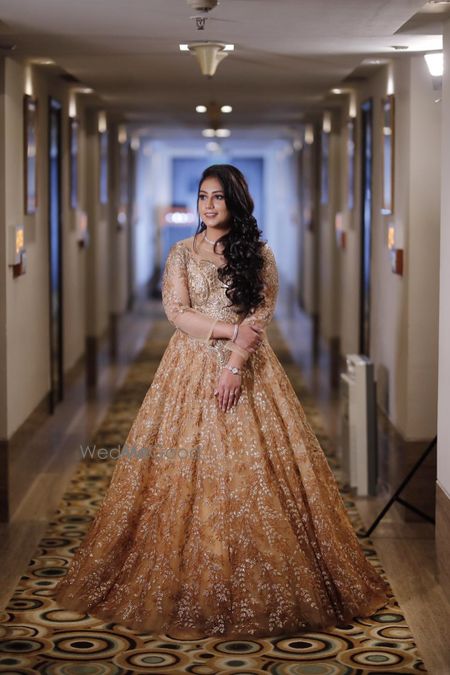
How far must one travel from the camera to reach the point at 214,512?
445cm

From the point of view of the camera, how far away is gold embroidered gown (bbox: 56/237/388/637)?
172 inches

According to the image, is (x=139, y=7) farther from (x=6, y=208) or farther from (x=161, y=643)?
(x=161, y=643)

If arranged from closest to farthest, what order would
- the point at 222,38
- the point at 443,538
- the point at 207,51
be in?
the point at 443,538 < the point at 222,38 < the point at 207,51

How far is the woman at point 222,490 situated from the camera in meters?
4.38

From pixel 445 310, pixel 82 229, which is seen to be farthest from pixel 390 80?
pixel 82 229

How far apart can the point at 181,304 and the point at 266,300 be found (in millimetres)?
334

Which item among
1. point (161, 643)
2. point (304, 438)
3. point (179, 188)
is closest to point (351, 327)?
point (304, 438)

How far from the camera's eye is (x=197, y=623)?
4371 millimetres

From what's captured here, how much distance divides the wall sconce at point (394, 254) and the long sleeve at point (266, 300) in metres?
1.66

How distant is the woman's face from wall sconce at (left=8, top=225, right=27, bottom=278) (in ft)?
5.87

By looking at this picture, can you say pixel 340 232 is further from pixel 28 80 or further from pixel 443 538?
pixel 443 538

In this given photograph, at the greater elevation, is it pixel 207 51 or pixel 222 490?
pixel 207 51

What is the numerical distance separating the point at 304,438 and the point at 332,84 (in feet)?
13.4

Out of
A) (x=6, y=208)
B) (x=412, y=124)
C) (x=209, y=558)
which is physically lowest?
(x=209, y=558)
